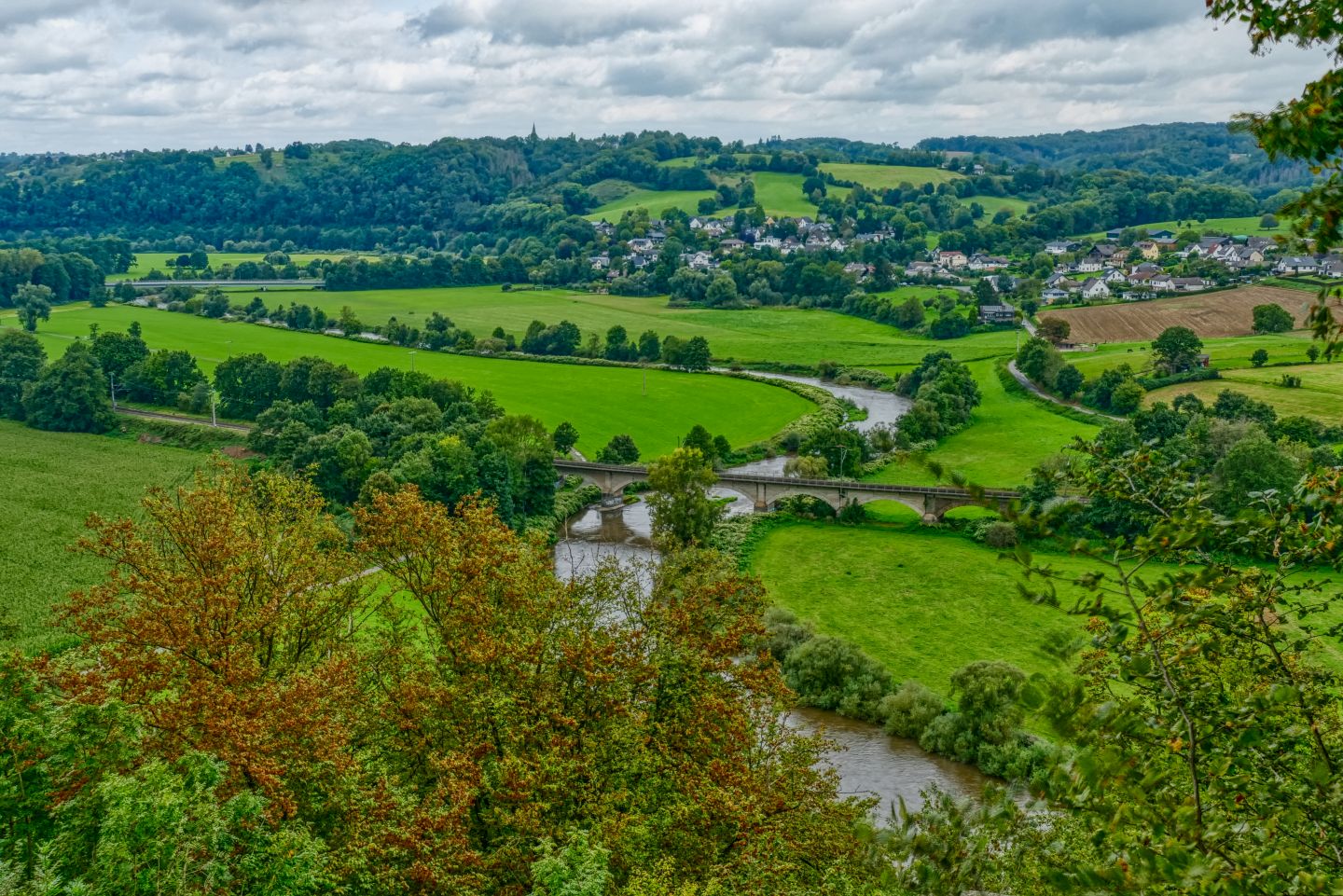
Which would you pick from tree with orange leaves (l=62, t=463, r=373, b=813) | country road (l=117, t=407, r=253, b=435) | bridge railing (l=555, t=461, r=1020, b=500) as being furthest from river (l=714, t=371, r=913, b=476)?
tree with orange leaves (l=62, t=463, r=373, b=813)

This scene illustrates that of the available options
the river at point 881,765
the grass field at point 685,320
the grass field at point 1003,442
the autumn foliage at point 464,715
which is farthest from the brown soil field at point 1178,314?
the autumn foliage at point 464,715

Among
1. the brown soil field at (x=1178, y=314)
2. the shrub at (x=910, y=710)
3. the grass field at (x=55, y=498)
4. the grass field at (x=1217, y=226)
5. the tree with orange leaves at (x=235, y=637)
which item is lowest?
the shrub at (x=910, y=710)

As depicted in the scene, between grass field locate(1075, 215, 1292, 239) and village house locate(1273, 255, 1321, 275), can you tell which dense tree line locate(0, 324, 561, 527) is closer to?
village house locate(1273, 255, 1321, 275)

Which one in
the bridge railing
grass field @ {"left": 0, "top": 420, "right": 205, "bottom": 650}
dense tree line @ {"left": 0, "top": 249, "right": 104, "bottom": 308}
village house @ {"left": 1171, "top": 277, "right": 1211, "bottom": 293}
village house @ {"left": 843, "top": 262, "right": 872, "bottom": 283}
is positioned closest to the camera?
grass field @ {"left": 0, "top": 420, "right": 205, "bottom": 650}

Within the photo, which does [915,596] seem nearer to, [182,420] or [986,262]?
[182,420]

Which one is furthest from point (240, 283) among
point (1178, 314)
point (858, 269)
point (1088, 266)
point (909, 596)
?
point (909, 596)

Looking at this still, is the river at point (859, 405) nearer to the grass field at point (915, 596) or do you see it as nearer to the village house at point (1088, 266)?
the grass field at point (915, 596)
